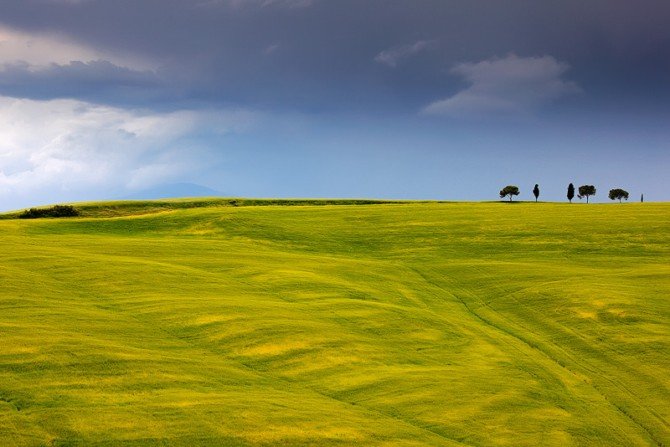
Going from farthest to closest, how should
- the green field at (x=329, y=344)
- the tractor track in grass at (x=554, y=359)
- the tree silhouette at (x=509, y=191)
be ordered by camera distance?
1. the tree silhouette at (x=509, y=191)
2. the tractor track in grass at (x=554, y=359)
3. the green field at (x=329, y=344)

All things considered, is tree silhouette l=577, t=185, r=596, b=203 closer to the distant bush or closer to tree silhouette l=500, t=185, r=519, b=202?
tree silhouette l=500, t=185, r=519, b=202

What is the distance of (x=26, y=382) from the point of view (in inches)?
935

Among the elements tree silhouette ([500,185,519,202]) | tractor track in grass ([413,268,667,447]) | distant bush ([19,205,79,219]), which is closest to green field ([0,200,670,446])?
tractor track in grass ([413,268,667,447])

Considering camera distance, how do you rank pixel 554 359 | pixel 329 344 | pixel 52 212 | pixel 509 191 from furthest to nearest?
1. pixel 509 191
2. pixel 52 212
3. pixel 554 359
4. pixel 329 344

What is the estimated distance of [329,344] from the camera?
3195cm

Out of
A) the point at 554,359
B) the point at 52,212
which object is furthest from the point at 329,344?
the point at 52,212

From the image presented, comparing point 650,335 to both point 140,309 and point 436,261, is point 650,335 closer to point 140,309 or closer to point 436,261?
point 436,261

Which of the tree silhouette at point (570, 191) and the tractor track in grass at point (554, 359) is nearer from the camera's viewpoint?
the tractor track in grass at point (554, 359)

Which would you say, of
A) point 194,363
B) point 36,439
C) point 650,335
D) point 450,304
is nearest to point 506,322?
point 450,304

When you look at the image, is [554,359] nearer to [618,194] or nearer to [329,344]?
[329,344]

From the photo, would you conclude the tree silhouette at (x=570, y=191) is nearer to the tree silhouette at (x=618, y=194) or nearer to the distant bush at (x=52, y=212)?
the tree silhouette at (x=618, y=194)

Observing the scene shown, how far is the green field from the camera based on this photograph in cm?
2288

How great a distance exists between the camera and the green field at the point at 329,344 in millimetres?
22875

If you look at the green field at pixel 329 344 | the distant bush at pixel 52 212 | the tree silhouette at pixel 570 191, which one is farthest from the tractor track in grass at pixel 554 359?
the tree silhouette at pixel 570 191
